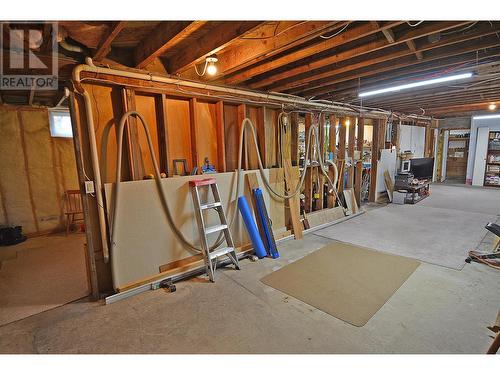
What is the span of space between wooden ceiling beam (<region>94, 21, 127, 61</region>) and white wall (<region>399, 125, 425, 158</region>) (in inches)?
322

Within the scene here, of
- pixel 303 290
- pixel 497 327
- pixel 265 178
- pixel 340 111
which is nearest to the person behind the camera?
pixel 497 327

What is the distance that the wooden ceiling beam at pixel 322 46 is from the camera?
6.81ft

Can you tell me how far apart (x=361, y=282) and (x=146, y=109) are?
10.4 ft

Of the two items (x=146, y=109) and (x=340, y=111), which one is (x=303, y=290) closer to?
(x=146, y=109)

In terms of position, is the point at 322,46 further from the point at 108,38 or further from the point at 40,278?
the point at 40,278

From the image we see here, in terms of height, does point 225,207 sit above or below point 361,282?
above

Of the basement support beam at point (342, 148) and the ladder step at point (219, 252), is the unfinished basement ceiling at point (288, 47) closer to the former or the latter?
the basement support beam at point (342, 148)

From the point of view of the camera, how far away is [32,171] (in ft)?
15.3

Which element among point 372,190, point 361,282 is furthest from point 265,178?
point 372,190

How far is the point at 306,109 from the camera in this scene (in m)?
4.52

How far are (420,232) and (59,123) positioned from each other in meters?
7.16

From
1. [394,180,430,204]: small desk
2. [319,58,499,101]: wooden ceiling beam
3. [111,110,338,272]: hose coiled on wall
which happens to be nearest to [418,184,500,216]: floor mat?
[394,180,430,204]: small desk

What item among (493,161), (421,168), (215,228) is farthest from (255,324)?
(493,161)
